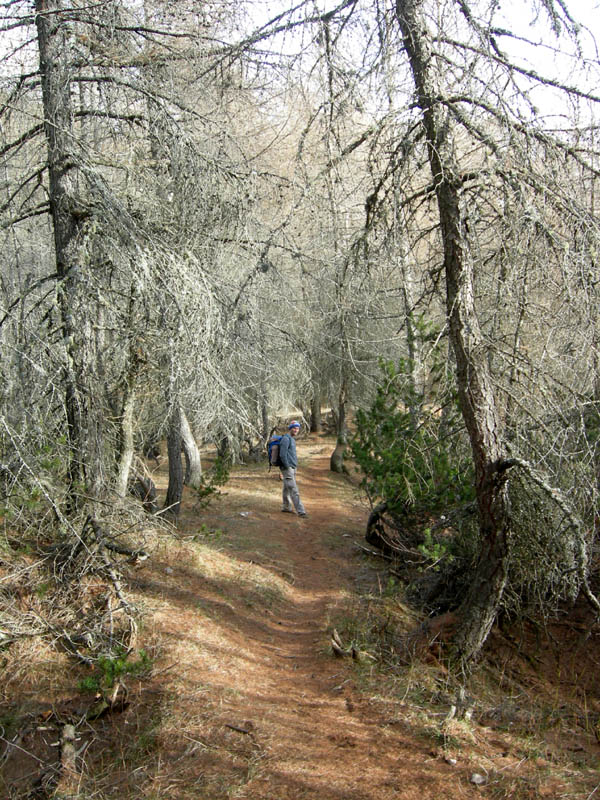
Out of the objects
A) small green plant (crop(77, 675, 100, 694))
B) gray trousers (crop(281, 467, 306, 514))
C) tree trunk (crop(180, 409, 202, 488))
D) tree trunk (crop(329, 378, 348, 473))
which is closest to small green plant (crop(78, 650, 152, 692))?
small green plant (crop(77, 675, 100, 694))

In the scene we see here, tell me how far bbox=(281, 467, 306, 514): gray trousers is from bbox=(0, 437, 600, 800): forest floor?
13.6ft

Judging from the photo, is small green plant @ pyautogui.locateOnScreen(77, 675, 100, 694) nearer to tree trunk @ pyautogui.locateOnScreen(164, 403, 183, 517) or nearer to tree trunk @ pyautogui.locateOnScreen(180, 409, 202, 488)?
tree trunk @ pyautogui.locateOnScreen(164, 403, 183, 517)

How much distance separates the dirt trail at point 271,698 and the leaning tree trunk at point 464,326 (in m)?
1.48

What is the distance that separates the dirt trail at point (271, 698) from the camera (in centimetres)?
384

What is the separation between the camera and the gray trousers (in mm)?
11672

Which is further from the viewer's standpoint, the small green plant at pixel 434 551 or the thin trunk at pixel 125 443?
the thin trunk at pixel 125 443

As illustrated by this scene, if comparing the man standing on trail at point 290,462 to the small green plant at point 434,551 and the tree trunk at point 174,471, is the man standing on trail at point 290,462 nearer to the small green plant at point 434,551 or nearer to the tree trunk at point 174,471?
the tree trunk at point 174,471

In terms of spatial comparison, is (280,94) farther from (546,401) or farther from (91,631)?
(91,631)

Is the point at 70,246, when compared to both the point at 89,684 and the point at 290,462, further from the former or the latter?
the point at 290,462

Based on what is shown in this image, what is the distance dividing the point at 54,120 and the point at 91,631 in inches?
191

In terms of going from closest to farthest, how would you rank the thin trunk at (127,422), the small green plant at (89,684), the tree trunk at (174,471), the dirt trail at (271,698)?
the dirt trail at (271,698), the small green plant at (89,684), the thin trunk at (127,422), the tree trunk at (174,471)

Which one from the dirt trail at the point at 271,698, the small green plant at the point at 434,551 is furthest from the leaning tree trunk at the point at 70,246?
the small green plant at the point at 434,551

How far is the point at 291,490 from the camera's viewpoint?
39.0 ft

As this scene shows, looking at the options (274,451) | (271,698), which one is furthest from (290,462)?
(271,698)
